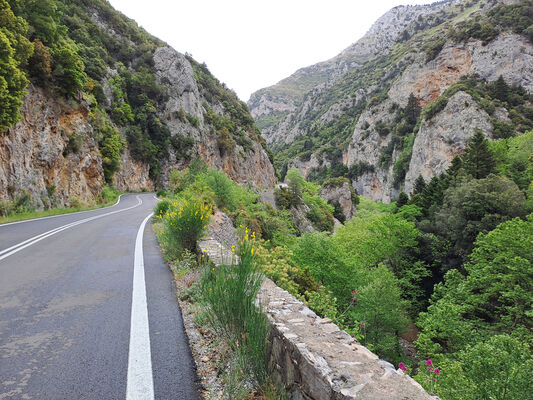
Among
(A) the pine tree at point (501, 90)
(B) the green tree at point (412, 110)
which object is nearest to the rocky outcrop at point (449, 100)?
(B) the green tree at point (412, 110)

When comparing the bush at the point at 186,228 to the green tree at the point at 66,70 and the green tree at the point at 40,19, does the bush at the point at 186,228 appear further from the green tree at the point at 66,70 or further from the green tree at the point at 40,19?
the green tree at the point at 40,19

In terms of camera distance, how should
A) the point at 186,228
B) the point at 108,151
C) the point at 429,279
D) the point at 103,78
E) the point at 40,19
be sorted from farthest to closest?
the point at 103,78
the point at 108,151
the point at 429,279
the point at 40,19
the point at 186,228

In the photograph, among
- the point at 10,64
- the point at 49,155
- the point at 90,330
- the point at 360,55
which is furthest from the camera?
the point at 360,55

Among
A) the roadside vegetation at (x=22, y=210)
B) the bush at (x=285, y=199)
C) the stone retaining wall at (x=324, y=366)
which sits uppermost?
the roadside vegetation at (x=22, y=210)

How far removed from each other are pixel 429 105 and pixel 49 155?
206 ft

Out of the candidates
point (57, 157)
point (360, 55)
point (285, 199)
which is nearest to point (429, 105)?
Result: point (285, 199)

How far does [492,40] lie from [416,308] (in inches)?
2403

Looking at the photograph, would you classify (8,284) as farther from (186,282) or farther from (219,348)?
(219,348)

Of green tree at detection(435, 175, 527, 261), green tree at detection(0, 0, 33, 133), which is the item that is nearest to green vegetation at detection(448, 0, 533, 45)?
green tree at detection(435, 175, 527, 261)

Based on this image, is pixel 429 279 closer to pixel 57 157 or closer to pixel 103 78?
pixel 57 157

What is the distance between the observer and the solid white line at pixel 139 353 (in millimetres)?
2176

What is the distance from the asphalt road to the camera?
87.7 inches

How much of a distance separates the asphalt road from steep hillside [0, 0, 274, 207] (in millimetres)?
11964

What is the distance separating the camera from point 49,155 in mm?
17328
